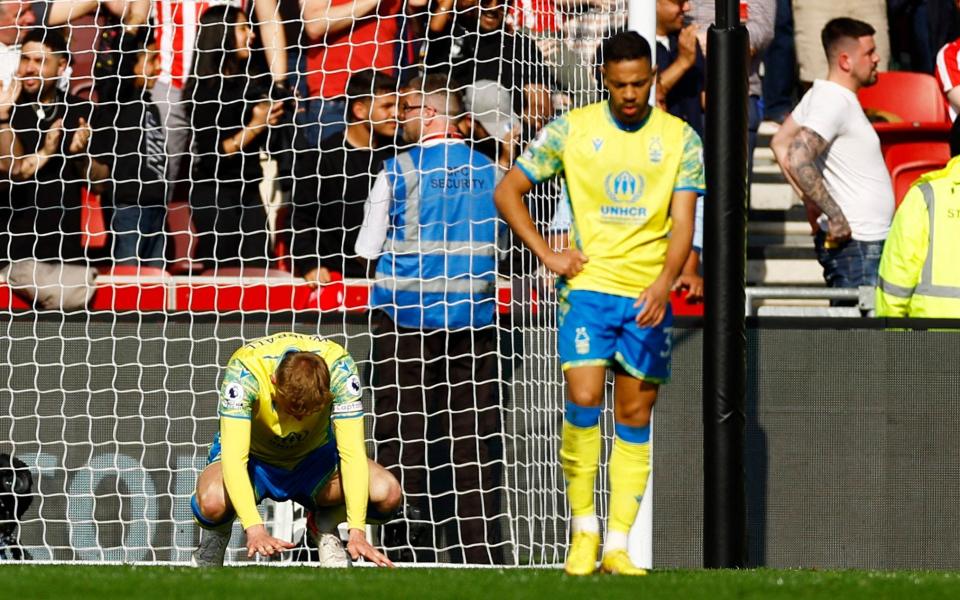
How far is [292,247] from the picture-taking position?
934 centimetres

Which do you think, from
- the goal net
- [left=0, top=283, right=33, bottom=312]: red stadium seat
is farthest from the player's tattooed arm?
[left=0, top=283, right=33, bottom=312]: red stadium seat

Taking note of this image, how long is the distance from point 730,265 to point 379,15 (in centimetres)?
311

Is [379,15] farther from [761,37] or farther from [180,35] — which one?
[761,37]

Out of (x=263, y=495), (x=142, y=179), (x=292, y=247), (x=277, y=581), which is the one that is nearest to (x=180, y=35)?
(x=142, y=179)

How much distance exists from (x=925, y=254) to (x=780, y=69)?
12.1 feet

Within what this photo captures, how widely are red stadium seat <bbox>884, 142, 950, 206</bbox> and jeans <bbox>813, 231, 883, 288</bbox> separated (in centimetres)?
168

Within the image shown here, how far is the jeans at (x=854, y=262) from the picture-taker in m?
9.88

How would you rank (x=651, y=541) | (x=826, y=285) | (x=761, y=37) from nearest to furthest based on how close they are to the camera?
(x=651, y=541) → (x=826, y=285) → (x=761, y=37)

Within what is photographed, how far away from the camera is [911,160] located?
1154 cm

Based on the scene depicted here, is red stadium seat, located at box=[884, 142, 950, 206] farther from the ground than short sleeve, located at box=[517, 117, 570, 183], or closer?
farther from the ground

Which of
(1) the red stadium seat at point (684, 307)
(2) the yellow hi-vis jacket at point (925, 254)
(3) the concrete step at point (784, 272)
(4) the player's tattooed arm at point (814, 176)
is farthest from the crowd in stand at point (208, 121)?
(2) the yellow hi-vis jacket at point (925, 254)

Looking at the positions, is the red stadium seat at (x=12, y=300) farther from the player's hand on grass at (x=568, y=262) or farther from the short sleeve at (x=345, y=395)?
the player's hand on grass at (x=568, y=262)

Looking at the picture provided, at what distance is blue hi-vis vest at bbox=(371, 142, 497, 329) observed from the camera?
8.56 m

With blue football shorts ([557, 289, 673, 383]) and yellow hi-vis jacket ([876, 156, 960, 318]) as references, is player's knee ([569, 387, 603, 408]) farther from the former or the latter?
yellow hi-vis jacket ([876, 156, 960, 318])
